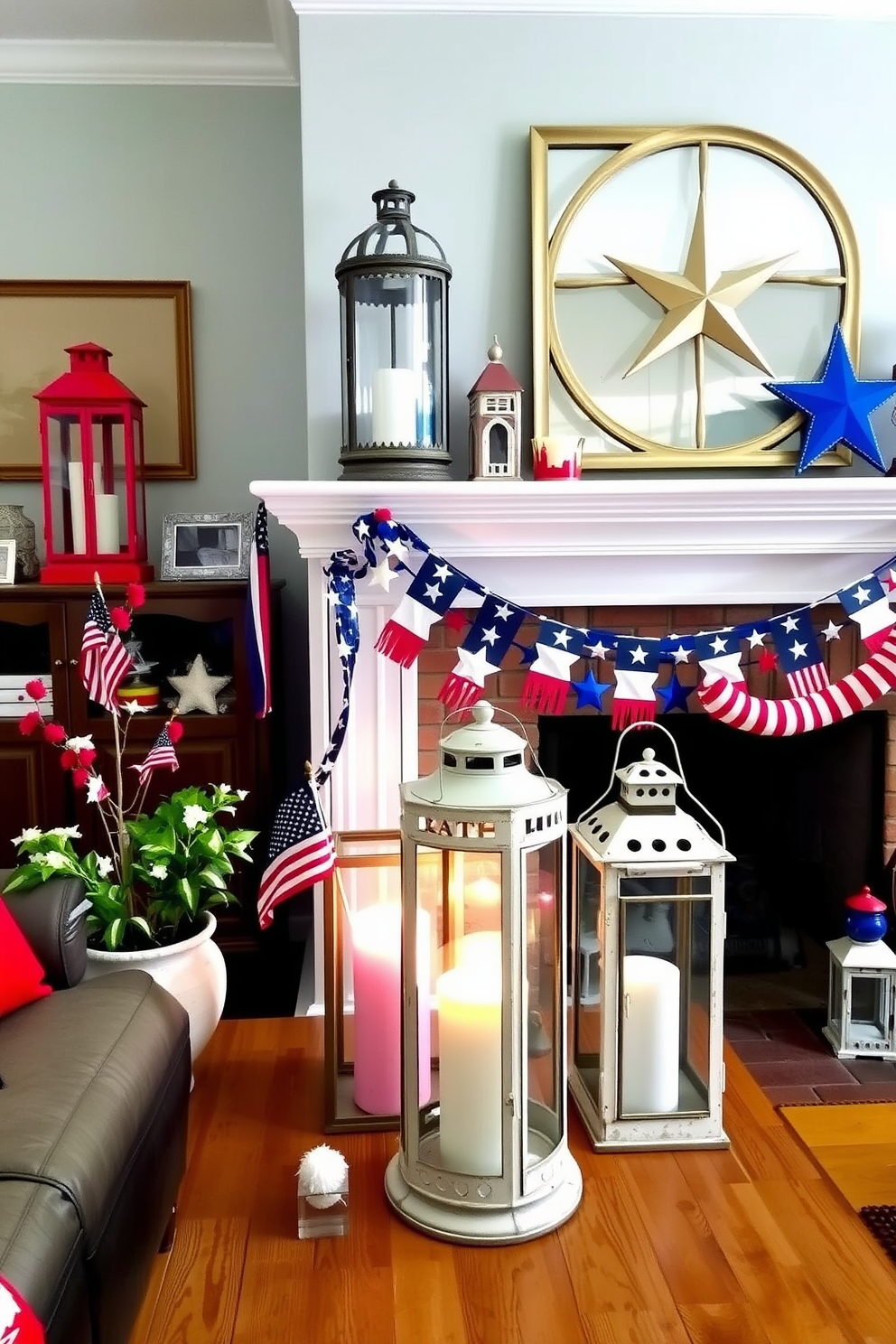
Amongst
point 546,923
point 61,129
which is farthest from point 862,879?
point 61,129

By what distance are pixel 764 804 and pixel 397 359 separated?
1.55 metres

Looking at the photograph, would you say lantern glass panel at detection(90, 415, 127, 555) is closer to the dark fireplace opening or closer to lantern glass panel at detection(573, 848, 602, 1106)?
the dark fireplace opening

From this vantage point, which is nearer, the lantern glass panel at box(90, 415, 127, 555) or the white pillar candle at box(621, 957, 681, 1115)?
the white pillar candle at box(621, 957, 681, 1115)

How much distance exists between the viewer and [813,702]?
223 cm

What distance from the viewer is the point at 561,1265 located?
1.59 m

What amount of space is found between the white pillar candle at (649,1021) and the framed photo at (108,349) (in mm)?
1957

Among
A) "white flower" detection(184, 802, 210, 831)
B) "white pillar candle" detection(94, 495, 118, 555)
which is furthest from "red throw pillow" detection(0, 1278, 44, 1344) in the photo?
"white pillar candle" detection(94, 495, 118, 555)

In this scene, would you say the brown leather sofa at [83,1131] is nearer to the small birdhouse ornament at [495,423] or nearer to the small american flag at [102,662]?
the small american flag at [102,662]

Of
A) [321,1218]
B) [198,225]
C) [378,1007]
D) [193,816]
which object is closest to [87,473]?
[198,225]

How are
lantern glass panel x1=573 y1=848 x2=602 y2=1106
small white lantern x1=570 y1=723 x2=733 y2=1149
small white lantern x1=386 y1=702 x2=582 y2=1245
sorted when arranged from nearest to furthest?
small white lantern x1=386 y1=702 x2=582 y2=1245, small white lantern x1=570 y1=723 x2=733 y2=1149, lantern glass panel x1=573 y1=848 x2=602 y2=1106

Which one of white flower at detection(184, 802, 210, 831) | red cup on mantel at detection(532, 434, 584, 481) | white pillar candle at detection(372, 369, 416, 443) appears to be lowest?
white flower at detection(184, 802, 210, 831)

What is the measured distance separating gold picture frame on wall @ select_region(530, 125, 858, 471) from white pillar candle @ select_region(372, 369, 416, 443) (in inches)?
12.0

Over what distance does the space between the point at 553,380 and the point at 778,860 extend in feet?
4.75

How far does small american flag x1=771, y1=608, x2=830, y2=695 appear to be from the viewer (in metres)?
2.23
